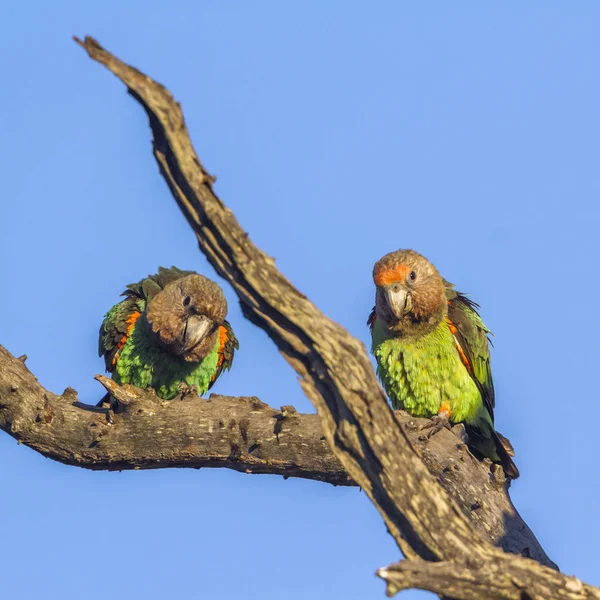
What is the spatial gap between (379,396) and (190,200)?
182cm

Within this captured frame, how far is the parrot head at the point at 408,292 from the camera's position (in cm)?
1100

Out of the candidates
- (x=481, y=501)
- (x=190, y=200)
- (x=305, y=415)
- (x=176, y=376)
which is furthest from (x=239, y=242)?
(x=176, y=376)

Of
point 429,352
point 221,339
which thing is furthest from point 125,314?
point 429,352

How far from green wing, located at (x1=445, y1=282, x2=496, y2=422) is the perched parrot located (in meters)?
0.01

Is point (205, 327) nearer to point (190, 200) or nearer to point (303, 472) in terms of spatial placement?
point (303, 472)

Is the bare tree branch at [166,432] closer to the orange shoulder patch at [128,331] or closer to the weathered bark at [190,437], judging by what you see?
the weathered bark at [190,437]

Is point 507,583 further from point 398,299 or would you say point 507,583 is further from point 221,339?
point 221,339

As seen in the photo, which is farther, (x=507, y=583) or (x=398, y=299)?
(x=398, y=299)

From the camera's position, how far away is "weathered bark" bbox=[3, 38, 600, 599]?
18.7 ft

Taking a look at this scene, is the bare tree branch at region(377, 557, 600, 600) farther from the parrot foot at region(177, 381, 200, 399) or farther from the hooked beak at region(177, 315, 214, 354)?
the hooked beak at region(177, 315, 214, 354)

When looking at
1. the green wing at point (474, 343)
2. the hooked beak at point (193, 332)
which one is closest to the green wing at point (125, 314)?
the hooked beak at point (193, 332)

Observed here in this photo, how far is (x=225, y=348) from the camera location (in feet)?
42.8

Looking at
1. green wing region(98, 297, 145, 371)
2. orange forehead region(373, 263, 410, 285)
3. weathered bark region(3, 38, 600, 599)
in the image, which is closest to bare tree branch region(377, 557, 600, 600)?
weathered bark region(3, 38, 600, 599)

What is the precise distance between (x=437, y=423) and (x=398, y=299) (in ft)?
5.18
